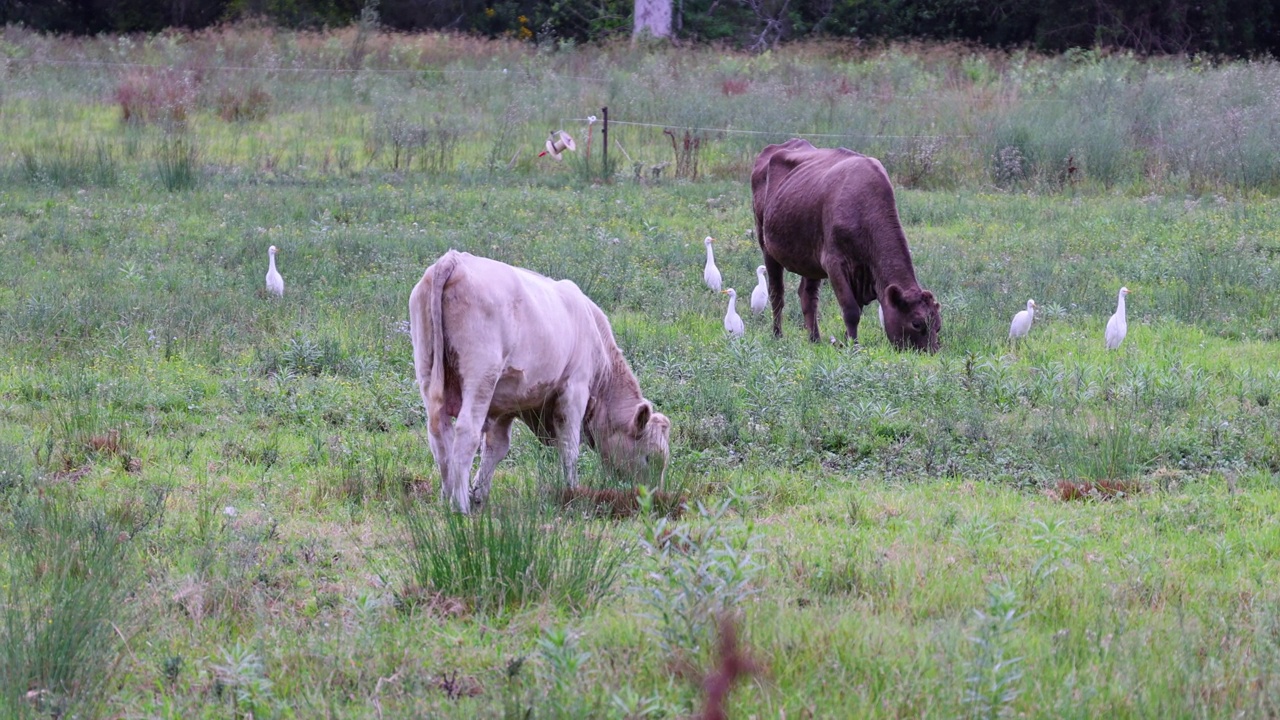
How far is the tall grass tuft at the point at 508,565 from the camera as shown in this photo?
4.88 m

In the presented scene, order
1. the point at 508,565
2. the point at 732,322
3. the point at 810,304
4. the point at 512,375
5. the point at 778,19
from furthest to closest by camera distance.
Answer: the point at 778,19, the point at 810,304, the point at 732,322, the point at 512,375, the point at 508,565

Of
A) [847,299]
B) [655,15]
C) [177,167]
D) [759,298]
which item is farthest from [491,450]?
[655,15]

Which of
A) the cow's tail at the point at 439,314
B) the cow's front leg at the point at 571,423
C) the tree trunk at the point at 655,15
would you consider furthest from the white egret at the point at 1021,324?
the tree trunk at the point at 655,15

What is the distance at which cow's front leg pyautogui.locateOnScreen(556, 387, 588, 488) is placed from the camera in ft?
22.4

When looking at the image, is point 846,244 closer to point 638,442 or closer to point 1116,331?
point 1116,331

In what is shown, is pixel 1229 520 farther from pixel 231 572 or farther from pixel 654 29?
pixel 654 29

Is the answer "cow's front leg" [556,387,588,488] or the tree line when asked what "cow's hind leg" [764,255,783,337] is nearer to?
"cow's front leg" [556,387,588,488]

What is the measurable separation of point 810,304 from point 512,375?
5946 millimetres

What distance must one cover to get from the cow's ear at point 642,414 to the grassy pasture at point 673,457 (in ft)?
1.28

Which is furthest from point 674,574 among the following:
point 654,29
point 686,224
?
point 654,29

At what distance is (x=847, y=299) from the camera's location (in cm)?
1107

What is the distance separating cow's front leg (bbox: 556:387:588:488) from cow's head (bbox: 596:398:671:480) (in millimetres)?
198

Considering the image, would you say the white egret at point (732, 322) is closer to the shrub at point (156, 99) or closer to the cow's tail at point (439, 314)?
the cow's tail at point (439, 314)

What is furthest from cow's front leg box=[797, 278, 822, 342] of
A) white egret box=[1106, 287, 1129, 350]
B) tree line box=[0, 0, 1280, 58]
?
tree line box=[0, 0, 1280, 58]
